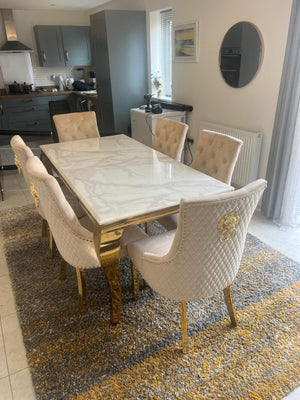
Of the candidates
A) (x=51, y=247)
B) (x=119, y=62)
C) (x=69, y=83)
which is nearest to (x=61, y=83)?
(x=69, y=83)

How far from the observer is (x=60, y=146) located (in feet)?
9.15

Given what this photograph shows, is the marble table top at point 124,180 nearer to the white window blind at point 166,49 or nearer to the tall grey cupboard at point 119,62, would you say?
the tall grey cupboard at point 119,62

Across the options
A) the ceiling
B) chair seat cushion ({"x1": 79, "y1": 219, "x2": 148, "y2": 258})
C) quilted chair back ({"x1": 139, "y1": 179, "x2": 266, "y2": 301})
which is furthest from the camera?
the ceiling

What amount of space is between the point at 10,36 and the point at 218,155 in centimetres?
546

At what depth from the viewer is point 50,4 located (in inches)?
209

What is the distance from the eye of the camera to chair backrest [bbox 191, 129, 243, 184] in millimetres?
2078

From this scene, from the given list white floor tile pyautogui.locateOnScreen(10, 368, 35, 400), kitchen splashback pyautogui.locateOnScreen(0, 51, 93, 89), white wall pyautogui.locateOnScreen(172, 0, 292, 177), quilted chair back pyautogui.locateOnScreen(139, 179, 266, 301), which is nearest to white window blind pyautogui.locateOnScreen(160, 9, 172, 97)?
white wall pyautogui.locateOnScreen(172, 0, 292, 177)

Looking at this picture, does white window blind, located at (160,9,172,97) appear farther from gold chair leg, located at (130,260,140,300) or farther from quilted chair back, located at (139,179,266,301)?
quilted chair back, located at (139,179,266,301)

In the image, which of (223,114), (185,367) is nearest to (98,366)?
(185,367)

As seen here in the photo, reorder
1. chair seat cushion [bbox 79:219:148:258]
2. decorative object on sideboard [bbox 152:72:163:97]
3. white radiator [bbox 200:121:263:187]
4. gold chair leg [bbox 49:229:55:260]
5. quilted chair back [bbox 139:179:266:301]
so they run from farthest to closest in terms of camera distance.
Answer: decorative object on sideboard [bbox 152:72:163:97], white radiator [bbox 200:121:263:187], gold chair leg [bbox 49:229:55:260], chair seat cushion [bbox 79:219:148:258], quilted chair back [bbox 139:179:266:301]

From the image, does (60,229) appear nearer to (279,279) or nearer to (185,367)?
(185,367)

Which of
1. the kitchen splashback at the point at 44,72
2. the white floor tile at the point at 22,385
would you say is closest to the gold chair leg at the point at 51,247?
the white floor tile at the point at 22,385

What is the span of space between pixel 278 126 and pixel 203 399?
2157 millimetres

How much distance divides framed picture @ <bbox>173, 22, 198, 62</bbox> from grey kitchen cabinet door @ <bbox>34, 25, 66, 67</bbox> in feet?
10.4
